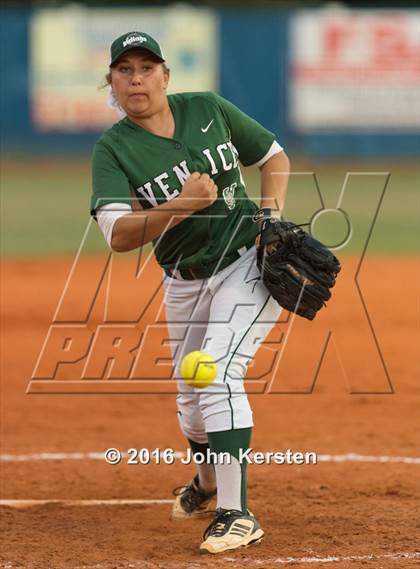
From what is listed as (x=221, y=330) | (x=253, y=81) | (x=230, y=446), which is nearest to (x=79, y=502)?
(x=230, y=446)

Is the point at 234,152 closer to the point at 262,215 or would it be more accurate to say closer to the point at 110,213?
the point at 262,215

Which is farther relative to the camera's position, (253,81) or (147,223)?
(253,81)

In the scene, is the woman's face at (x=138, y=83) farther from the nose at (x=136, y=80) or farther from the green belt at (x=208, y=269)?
the green belt at (x=208, y=269)

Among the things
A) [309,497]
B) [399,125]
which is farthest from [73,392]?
[399,125]

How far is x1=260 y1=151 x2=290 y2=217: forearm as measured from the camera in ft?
15.8

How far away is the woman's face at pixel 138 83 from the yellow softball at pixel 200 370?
1047mm

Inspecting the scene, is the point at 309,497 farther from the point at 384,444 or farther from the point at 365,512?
the point at 384,444

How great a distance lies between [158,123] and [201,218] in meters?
0.44

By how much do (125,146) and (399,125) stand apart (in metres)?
16.8

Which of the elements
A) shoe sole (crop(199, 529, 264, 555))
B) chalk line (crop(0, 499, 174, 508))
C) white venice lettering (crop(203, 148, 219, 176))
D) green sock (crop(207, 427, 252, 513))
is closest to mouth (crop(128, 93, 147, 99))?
white venice lettering (crop(203, 148, 219, 176))

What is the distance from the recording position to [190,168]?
4559mm

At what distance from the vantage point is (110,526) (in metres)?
4.83

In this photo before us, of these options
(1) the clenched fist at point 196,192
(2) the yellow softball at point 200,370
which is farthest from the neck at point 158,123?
(2) the yellow softball at point 200,370

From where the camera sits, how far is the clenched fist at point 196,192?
14.1ft
